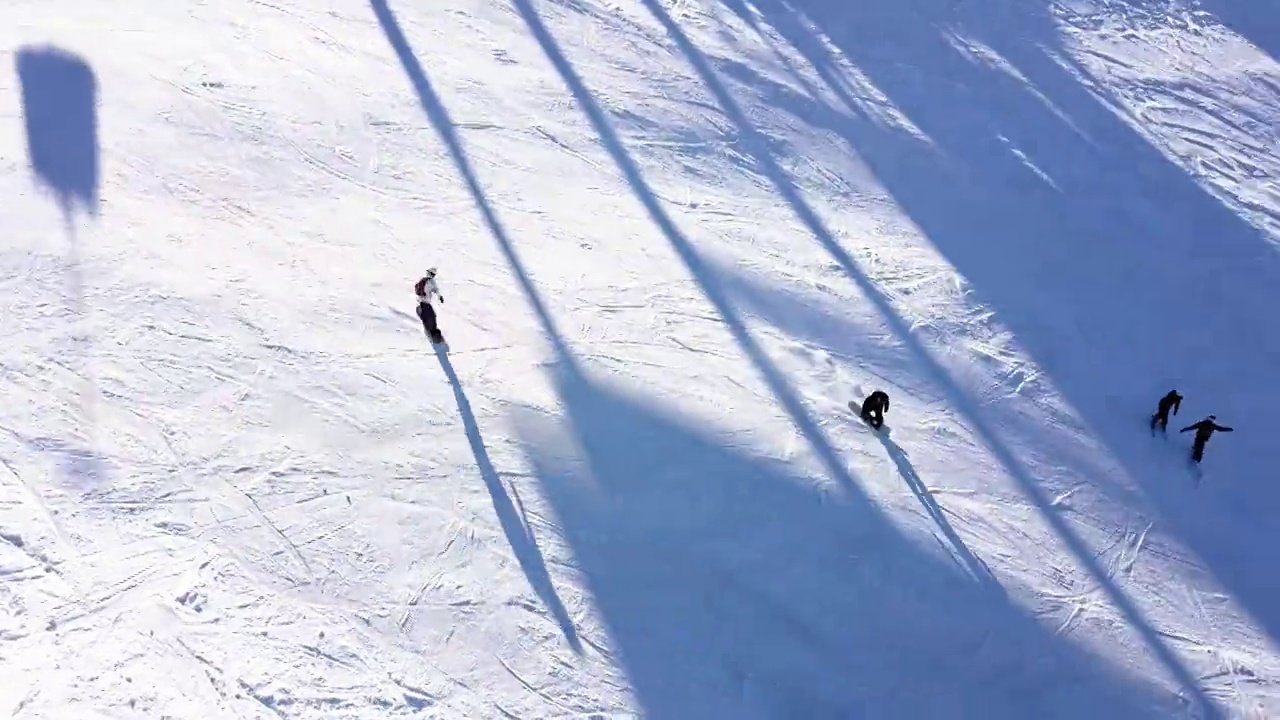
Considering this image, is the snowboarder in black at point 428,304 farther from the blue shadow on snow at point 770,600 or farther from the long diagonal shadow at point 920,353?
the long diagonal shadow at point 920,353

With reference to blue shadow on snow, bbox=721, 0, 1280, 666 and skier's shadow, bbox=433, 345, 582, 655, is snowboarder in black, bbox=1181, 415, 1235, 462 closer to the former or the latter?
blue shadow on snow, bbox=721, 0, 1280, 666

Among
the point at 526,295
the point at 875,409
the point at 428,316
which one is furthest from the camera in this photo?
the point at 526,295

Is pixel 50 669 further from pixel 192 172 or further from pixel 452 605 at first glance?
pixel 192 172

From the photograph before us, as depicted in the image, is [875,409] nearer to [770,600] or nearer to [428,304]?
[770,600]

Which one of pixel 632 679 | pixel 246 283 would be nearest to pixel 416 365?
pixel 246 283

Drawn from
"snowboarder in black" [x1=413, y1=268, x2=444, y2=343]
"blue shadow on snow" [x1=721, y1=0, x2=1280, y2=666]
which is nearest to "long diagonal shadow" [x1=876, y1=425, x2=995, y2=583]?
"blue shadow on snow" [x1=721, y1=0, x2=1280, y2=666]

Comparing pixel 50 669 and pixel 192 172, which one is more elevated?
pixel 192 172

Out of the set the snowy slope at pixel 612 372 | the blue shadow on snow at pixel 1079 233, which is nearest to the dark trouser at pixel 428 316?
the snowy slope at pixel 612 372

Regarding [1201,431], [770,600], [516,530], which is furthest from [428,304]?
[1201,431]
